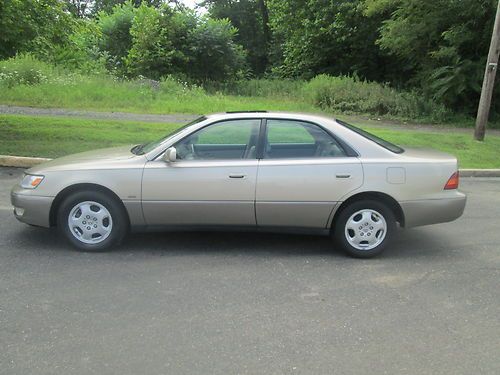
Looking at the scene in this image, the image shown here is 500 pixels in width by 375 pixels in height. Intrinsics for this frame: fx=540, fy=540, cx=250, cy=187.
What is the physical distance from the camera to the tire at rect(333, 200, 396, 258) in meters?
5.40

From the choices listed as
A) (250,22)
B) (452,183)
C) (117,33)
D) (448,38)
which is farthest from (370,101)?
(250,22)

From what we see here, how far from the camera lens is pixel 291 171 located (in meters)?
5.34

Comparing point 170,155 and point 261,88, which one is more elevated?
point 261,88

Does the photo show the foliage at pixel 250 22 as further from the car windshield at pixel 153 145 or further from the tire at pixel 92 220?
the tire at pixel 92 220

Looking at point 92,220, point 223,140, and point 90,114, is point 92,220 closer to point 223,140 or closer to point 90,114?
point 223,140

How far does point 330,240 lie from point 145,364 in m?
3.11

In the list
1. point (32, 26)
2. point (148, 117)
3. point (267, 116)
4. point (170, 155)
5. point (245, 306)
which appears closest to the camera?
point (245, 306)

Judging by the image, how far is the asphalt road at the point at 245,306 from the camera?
11.3ft

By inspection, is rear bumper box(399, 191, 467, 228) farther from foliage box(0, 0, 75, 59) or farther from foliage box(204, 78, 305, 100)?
foliage box(204, 78, 305, 100)

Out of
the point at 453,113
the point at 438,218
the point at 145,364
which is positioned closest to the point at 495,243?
the point at 438,218

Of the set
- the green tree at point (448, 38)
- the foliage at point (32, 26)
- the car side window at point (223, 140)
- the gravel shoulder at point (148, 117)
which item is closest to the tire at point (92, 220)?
the car side window at point (223, 140)

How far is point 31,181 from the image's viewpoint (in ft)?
17.8

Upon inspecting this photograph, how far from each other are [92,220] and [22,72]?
1620 cm

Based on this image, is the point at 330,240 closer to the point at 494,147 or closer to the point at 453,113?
the point at 494,147
